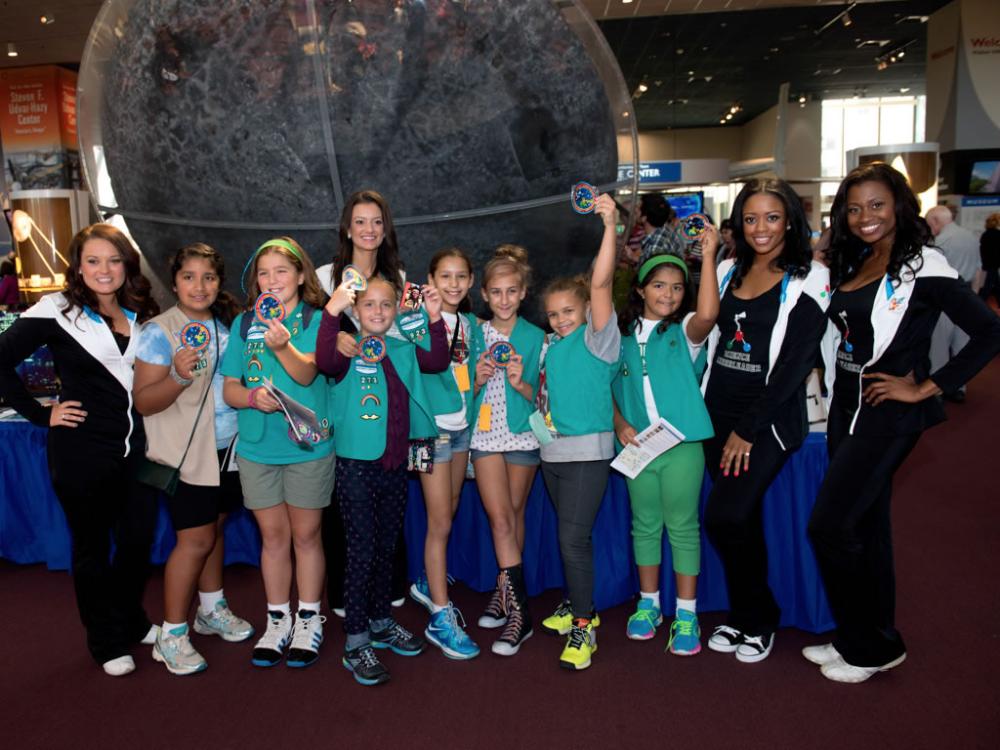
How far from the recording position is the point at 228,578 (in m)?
3.44

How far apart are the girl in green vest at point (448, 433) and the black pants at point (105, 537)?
0.95 metres

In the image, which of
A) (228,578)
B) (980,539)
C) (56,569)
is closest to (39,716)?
(228,578)

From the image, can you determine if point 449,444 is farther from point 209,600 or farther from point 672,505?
point 209,600

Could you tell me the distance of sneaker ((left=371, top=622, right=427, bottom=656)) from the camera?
2.71 metres

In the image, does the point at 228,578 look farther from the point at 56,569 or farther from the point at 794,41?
the point at 794,41

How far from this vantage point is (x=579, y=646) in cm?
262

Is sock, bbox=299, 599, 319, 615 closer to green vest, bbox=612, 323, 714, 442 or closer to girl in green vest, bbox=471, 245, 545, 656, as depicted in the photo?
girl in green vest, bbox=471, 245, 545, 656

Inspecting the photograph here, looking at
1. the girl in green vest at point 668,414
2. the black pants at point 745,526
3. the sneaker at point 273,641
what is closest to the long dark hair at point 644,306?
the girl in green vest at point 668,414

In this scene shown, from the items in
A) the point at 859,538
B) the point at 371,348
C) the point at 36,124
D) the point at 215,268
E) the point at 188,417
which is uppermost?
the point at 36,124

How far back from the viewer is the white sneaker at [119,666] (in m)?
2.62

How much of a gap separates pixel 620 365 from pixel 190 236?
5.08 ft

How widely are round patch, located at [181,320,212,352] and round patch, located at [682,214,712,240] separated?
5.15 feet

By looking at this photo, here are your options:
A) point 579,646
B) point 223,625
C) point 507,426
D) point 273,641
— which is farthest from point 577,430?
point 223,625

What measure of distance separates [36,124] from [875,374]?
45.3 feet
